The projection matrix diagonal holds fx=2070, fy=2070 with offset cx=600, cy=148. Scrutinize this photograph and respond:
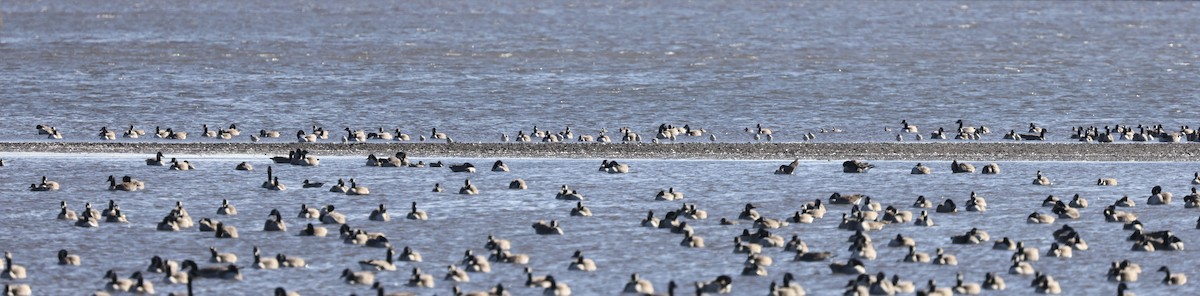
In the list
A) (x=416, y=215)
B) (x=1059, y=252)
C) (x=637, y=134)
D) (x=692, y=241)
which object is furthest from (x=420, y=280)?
(x=637, y=134)

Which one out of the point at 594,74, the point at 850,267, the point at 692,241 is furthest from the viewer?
the point at 594,74

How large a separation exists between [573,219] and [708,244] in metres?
4.08

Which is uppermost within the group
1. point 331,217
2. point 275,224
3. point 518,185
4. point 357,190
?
point 518,185

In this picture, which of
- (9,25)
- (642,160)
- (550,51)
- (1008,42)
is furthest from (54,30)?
(642,160)

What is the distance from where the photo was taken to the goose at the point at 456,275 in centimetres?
3366

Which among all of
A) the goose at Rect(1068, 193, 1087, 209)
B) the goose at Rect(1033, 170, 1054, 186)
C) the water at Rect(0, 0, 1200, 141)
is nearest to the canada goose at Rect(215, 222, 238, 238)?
the goose at Rect(1068, 193, 1087, 209)

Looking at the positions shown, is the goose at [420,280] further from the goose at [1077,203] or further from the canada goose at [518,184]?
the goose at [1077,203]

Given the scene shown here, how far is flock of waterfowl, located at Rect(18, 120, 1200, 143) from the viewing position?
5703 cm

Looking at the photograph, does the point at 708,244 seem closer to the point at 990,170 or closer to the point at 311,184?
the point at 311,184

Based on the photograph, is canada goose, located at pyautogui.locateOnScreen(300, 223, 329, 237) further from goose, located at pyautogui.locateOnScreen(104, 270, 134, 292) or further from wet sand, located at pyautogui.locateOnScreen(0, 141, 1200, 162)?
wet sand, located at pyautogui.locateOnScreen(0, 141, 1200, 162)

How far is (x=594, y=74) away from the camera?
3538 inches

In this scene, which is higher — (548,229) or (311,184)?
(311,184)

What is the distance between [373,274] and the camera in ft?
112

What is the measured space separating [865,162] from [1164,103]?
2663 centimetres
